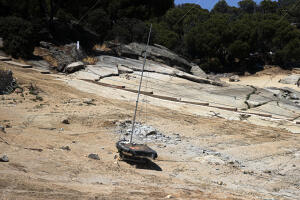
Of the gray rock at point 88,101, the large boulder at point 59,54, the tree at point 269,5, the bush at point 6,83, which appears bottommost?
the gray rock at point 88,101

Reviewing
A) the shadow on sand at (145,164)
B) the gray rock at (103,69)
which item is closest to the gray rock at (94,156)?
the shadow on sand at (145,164)

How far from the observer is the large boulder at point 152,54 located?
26875 mm

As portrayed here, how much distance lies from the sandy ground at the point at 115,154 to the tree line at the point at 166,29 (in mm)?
6363

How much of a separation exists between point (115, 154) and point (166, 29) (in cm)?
3919

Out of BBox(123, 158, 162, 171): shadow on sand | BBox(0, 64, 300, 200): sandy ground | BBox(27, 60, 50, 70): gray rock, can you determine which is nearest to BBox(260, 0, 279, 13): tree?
BBox(27, 60, 50, 70): gray rock

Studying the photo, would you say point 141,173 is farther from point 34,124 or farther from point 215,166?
point 34,124

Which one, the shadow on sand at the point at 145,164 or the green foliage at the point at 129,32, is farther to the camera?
the green foliage at the point at 129,32

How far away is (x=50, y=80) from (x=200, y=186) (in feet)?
40.1

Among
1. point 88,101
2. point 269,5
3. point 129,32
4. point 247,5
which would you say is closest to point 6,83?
point 88,101

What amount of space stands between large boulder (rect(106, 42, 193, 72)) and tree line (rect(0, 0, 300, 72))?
79.0 inches

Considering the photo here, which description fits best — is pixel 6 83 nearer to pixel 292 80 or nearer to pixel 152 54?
pixel 152 54

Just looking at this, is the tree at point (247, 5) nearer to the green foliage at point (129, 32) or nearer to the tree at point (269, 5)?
the tree at point (269, 5)

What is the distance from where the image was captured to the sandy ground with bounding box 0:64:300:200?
21.9ft

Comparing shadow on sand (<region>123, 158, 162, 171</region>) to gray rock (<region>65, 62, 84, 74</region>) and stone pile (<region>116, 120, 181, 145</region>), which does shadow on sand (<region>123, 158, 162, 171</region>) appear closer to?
stone pile (<region>116, 120, 181, 145</region>)
